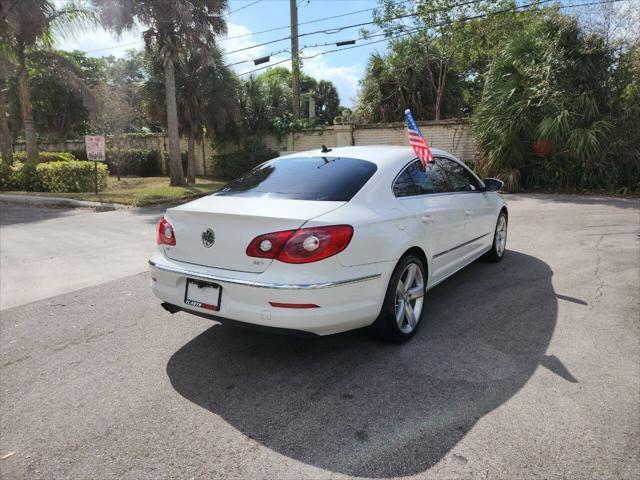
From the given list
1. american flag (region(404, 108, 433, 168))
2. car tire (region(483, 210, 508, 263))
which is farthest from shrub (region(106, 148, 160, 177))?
american flag (region(404, 108, 433, 168))

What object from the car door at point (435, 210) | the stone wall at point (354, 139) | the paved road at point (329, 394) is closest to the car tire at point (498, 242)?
the paved road at point (329, 394)

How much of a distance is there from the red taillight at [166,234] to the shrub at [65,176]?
44.5 feet

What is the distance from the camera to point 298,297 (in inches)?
115

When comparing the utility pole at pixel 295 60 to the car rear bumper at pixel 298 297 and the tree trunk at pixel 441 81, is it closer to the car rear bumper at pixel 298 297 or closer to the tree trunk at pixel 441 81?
the tree trunk at pixel 441 81

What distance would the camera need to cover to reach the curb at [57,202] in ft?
41.0

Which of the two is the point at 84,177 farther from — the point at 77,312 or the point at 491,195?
the point at 491,195

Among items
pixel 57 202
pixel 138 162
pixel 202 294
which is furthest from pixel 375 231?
pixel 138 162

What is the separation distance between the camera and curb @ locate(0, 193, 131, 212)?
12500mm

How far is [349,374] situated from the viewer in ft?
10.6

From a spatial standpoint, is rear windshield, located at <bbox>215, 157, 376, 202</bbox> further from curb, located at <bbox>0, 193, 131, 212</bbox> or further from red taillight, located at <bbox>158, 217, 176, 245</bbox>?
curb, located at <bbox>0, 193, 131, 212</bbox>

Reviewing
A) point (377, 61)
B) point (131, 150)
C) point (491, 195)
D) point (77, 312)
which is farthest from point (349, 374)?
point (131, 150)

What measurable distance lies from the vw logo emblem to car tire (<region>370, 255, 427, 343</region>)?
51.0 inches

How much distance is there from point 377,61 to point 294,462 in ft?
66.6

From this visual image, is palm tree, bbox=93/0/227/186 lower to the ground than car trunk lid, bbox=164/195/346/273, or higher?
higher
